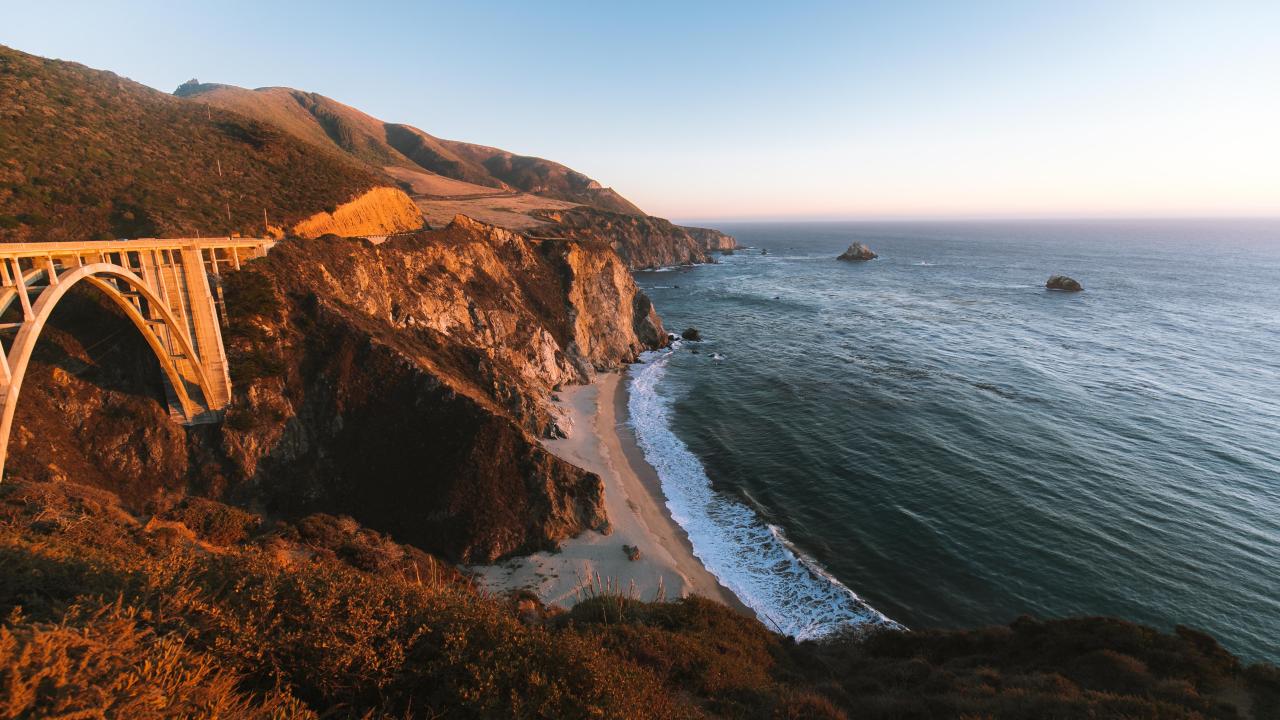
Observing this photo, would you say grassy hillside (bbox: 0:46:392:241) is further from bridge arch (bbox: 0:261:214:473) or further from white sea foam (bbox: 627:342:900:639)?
white sea foam (bbox: 627:342:900:639)

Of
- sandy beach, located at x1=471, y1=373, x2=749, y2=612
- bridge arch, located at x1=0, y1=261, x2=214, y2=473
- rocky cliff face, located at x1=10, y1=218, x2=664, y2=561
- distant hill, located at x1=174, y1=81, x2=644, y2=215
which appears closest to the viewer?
bridge arch, located at x1=0, y1=261, x2=214, y2=473

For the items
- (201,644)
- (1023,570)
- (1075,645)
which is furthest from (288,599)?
(1023,570)

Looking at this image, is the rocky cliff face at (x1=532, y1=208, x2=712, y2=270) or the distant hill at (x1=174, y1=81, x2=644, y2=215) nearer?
the distant hill at (x1=174, y1=81, x2=644, y2=215)

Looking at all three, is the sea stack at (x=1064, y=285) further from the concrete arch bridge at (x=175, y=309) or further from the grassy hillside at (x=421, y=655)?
the concrete arch bridge at (x=175, y=309)

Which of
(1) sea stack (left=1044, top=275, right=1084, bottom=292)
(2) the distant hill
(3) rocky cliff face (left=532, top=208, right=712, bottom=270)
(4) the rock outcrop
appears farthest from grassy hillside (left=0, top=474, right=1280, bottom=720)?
(3) rocky cliff face (left=532, top=208, right=712, bottom=270)

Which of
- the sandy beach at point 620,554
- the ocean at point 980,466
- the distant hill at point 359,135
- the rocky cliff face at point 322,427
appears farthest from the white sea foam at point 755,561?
the distant hill at point 359,135

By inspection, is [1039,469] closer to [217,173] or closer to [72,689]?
[72,689]
